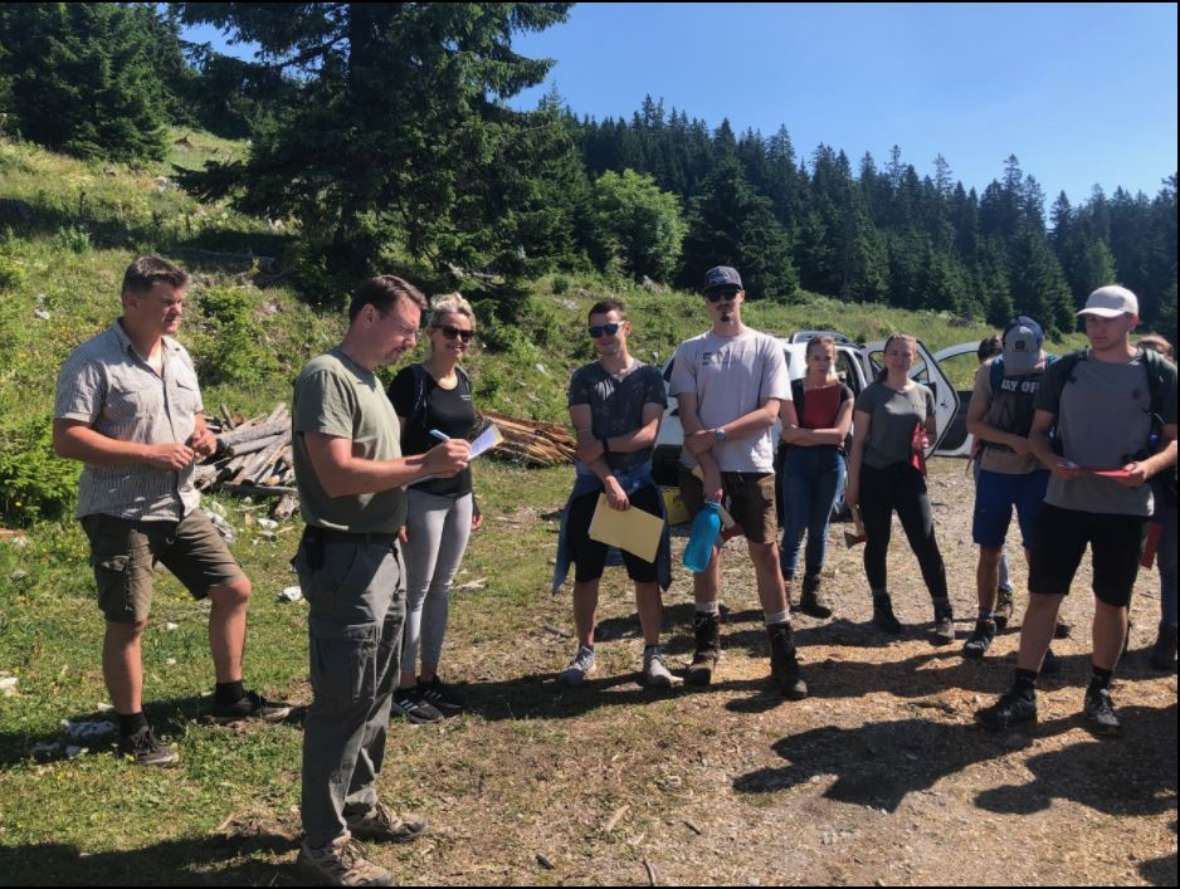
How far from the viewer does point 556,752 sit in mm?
4051

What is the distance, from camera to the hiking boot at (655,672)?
468cm

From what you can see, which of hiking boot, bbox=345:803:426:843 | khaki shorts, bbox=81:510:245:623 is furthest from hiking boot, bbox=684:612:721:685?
khaki shorts, bbox=81:510:245:623

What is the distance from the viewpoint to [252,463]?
9508 millimetres

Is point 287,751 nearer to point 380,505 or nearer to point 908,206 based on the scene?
point 380,505

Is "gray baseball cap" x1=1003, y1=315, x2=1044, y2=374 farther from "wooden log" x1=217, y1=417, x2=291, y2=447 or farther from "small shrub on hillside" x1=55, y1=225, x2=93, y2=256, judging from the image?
"small shrub on hillside" x1=55, y1=225, x2=93, y2=256

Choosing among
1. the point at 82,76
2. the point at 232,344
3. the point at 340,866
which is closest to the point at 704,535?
the point at 340,866

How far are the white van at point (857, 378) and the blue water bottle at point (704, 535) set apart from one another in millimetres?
3870

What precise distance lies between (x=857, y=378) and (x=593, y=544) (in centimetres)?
730

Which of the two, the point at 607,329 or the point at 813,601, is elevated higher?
the point at 607,329

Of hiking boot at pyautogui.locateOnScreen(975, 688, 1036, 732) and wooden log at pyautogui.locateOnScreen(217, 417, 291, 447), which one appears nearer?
hiking boot at pyautogui.locateOnScreen(975, 688, 1036, 732)

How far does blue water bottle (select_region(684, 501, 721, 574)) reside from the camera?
4551 mm

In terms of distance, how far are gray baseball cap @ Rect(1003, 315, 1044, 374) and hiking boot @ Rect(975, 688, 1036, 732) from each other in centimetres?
190

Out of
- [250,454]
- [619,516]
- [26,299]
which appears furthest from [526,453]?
[619,516]

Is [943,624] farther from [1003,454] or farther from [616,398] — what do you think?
[616,398]
